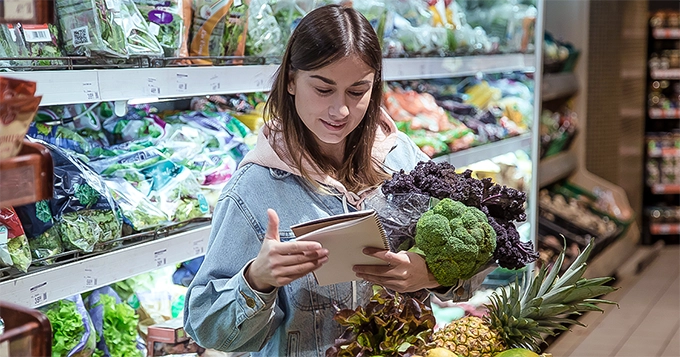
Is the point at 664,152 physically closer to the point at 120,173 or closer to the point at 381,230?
the point at 120,173

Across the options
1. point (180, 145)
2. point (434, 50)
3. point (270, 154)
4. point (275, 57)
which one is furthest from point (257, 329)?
point (434, 50)

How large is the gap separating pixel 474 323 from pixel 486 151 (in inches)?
96.3

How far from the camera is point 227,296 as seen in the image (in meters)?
1.61

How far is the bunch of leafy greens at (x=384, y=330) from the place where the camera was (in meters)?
1.51

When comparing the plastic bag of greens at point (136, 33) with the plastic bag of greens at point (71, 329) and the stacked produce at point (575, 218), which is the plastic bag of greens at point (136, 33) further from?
the stacked produce at point (575, 218)

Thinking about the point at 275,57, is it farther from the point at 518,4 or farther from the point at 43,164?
the point at 518,4

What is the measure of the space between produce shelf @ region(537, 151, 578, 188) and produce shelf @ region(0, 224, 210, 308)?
3.54 metres

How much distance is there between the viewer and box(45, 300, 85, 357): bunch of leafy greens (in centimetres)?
214

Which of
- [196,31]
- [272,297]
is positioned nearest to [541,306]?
[272,297]

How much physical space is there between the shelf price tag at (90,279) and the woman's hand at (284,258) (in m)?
0.66

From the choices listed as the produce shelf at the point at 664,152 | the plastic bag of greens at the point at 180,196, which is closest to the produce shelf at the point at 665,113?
the produce shelf at the point at 664,152

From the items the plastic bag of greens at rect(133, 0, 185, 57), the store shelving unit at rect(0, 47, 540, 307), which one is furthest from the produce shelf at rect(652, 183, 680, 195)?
the plastic bag of greens at rect(133, 0, 185, 57)

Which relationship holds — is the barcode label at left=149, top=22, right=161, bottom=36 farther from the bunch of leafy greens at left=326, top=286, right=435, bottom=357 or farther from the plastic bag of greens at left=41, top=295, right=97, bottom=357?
→ the bunch of leafy greens at left=326, top=286, right=435, bottom=357

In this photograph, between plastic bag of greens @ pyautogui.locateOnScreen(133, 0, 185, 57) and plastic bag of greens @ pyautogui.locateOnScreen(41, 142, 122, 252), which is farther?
plastic bag of greens @ pyautogui.locateOnScreen(133, 0, 185, 57)
